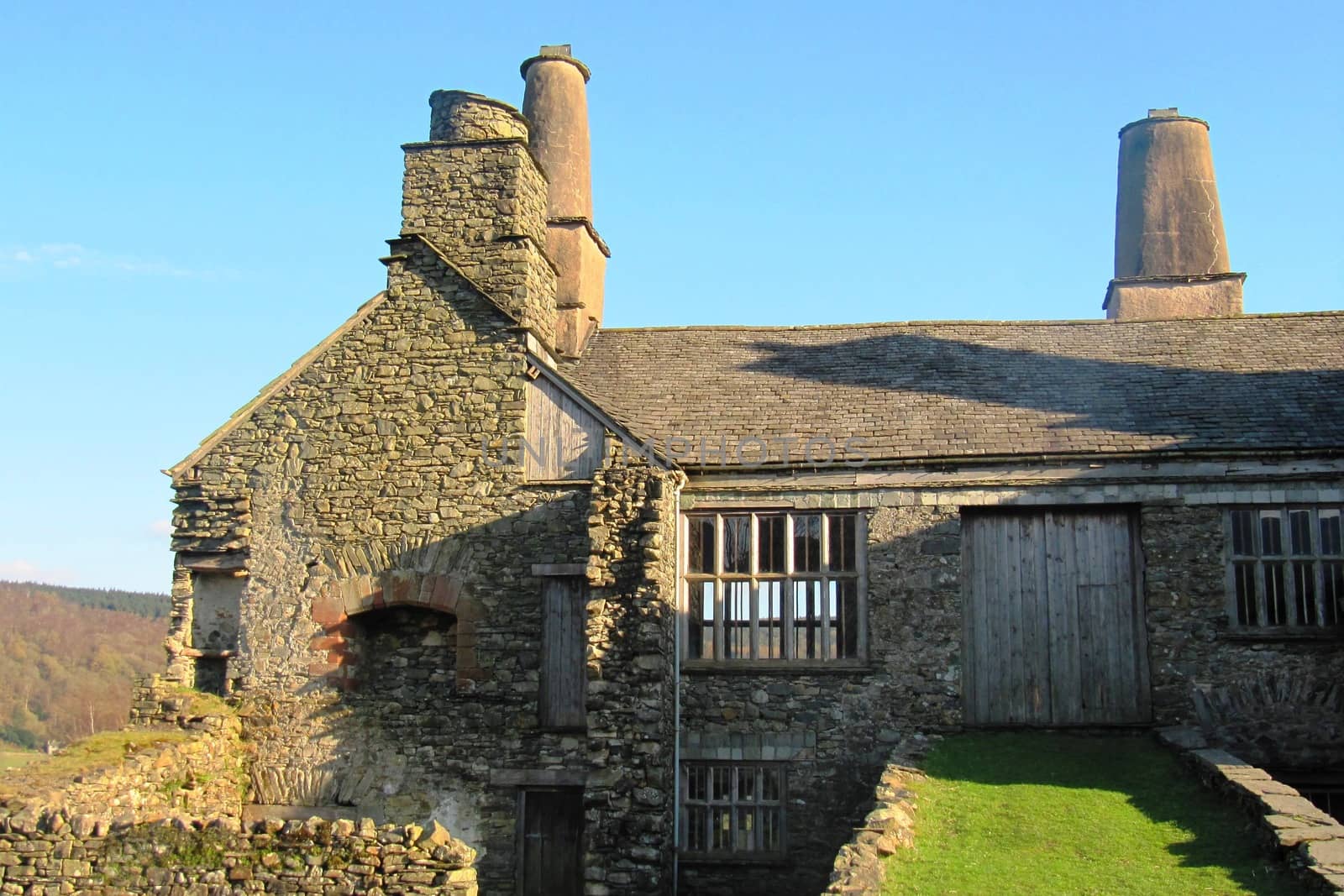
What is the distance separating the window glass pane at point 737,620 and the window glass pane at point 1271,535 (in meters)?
6.87

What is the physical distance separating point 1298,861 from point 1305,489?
27.0ft

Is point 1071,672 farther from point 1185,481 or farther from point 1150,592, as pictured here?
point 1185,481

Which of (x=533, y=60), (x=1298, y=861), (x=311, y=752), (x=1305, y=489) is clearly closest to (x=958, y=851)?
(x=1298, y=861)

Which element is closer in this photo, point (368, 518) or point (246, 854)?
point (246, 854)

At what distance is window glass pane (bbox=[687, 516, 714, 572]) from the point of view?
61.3ft

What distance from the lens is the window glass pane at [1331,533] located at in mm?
17719

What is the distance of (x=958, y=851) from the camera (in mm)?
12211

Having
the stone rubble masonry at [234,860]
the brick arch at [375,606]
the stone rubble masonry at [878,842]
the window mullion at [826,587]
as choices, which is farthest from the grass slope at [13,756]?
the stone rubble masonry at [878,842]

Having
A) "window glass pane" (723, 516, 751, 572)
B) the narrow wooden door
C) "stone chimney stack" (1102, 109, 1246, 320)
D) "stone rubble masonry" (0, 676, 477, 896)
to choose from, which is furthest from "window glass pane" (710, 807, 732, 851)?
"stone chimney stack" (1102, 109, 1246, 320)

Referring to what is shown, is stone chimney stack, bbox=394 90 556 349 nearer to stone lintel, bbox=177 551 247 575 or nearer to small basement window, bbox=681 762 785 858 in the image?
stone lintel, bbox=177 551 247 575

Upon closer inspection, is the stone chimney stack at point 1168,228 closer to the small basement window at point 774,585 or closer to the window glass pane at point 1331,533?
the window glass pane at point 1331,533

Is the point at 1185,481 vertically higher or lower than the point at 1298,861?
higher

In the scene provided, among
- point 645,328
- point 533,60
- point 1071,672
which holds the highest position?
point 533,60

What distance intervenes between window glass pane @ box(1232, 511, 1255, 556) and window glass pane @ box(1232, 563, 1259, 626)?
0.19 m
